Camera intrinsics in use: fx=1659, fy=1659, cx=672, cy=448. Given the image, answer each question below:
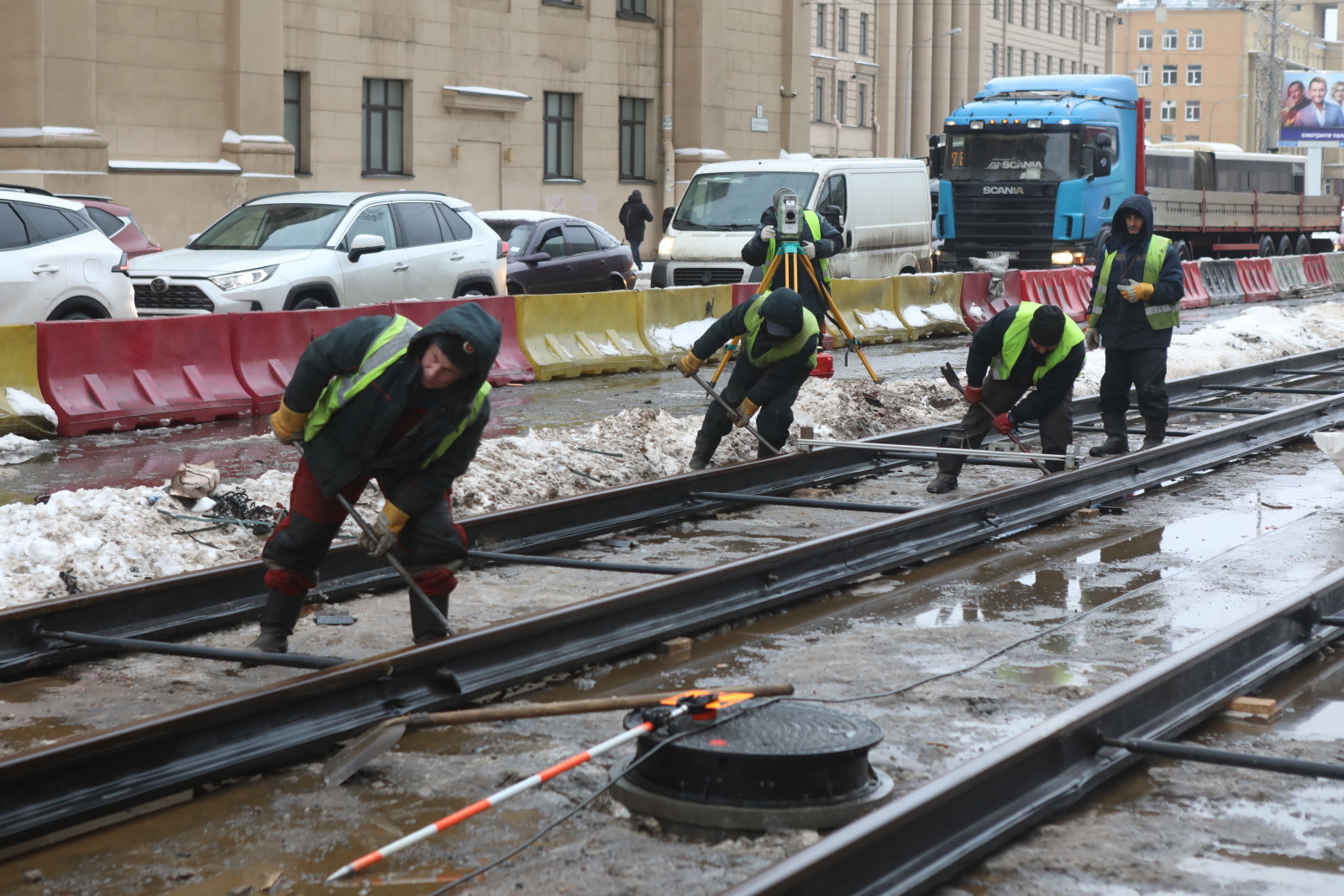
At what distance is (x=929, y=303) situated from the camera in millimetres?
22734

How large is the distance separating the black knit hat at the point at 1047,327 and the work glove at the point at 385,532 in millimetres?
5093

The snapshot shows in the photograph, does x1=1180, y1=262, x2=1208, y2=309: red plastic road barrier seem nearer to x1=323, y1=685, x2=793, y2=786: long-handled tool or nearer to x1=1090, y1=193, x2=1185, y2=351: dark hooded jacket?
x1=1090, y1=193, x2=1185, y2=351: dark hooded jacket

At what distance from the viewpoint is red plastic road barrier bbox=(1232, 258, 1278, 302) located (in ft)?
104

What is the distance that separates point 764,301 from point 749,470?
3.38 feet

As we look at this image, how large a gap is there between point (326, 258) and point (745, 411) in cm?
643

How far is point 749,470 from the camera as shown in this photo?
10.1m

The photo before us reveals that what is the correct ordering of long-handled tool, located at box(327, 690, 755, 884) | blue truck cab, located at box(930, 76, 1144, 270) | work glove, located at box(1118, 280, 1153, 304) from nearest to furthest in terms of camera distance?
1. long-handled tool, located at box(327, 690, 755, 884)
2. work glove, located at box(1118, 280, 1153, 304)
3. blue truck cab, located at box(930, 76, 1144, 270)

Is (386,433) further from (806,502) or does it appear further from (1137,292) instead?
(1137,292)

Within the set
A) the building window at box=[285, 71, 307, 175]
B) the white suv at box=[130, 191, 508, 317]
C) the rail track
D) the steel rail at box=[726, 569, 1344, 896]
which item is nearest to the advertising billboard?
the building window at box=[285, 71, 307, 175]

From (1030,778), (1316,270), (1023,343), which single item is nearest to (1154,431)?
(1023,343)

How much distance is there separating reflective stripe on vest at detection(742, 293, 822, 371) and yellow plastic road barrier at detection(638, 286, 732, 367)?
24.5ft

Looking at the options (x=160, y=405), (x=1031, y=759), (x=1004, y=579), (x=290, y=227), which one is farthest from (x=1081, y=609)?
(x=290, y=227)

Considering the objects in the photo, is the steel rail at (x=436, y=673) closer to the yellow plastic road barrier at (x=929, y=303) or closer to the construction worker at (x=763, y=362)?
the construction worker at (x=763, y=362)

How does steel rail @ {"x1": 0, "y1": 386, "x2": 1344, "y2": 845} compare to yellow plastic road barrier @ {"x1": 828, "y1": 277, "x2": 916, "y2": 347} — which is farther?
yellow plastic road barrier @ {"x1": 828, "y1": 277, "x2": 916, "y2": 347}
